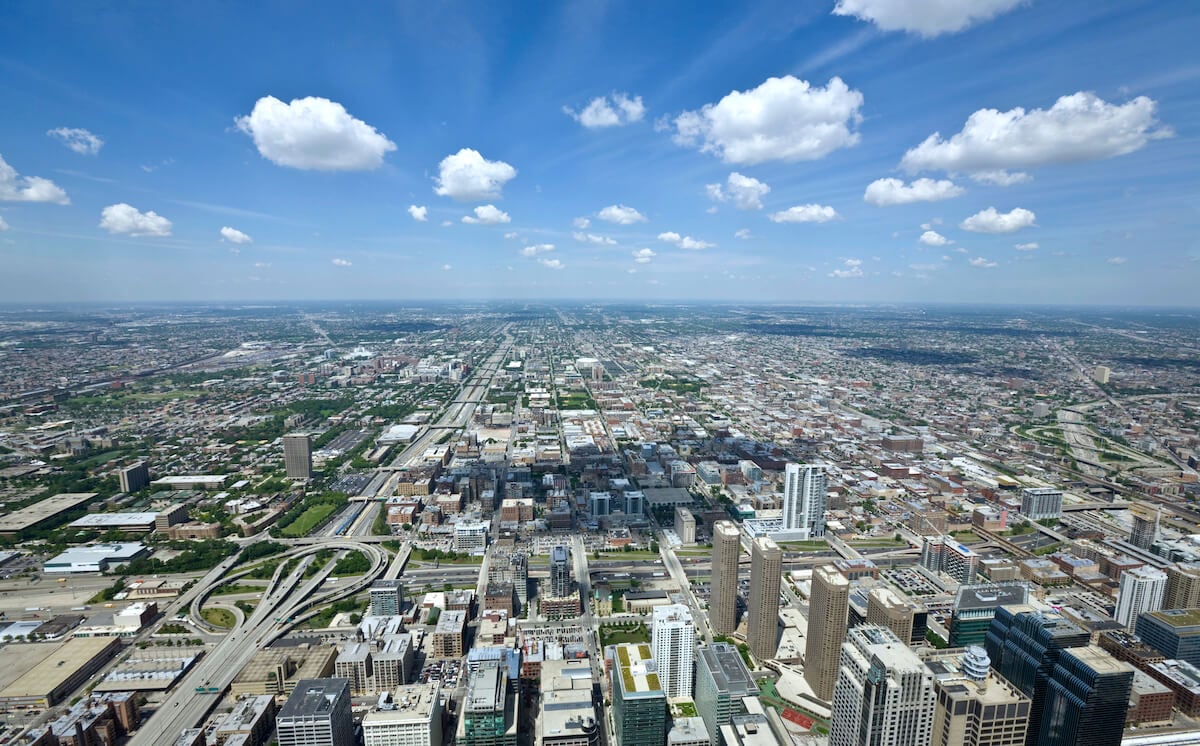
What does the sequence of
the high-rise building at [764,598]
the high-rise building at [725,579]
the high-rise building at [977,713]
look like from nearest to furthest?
1. the high-rise building at [977,713]
2. the high-rise building at [764,598]
3. the high-rise building at [725,579]

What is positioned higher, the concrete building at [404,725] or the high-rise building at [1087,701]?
the high-rise building at [1087,701]

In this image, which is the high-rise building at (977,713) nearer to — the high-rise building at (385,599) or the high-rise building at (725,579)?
the high-rise building at (725,579)

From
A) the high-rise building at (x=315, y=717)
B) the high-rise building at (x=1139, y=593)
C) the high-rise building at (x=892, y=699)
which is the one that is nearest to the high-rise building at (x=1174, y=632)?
the high-rise building at (x=1139, y=593)

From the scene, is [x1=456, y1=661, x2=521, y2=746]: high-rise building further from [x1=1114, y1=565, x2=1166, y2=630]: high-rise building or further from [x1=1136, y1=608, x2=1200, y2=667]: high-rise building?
[x1=1114, y1=565, x2=1166, y2=630]: high-rise building

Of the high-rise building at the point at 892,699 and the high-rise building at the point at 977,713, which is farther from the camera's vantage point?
the high-rise building at the point at 892,699

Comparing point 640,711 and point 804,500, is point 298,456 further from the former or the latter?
point 640,711

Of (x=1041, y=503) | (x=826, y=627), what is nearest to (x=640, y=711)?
(x=826, y=627)

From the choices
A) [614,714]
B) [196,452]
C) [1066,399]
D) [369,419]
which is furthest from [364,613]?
[1066,399]
